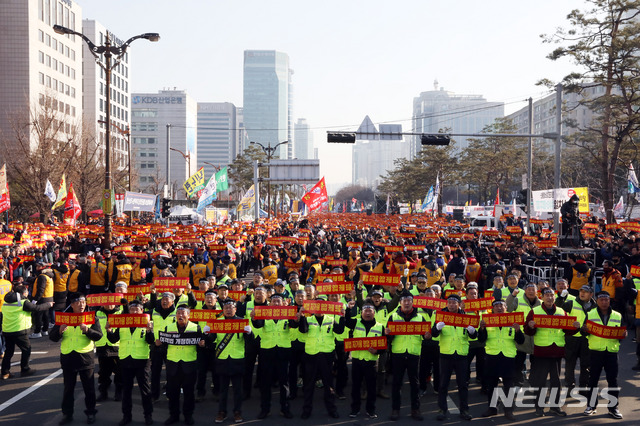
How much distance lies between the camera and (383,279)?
1100 centimetres

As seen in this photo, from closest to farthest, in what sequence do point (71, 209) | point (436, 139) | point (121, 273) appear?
point (121, 273), point (436, 139), point (71, 209)

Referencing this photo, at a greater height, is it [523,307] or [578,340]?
[523,307]

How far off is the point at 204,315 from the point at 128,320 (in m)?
1.04

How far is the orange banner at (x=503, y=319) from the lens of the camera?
864 cm

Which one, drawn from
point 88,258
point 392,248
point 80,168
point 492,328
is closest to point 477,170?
point 80,168

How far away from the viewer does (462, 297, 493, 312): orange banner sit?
9.26 metres

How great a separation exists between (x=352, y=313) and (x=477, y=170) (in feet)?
200

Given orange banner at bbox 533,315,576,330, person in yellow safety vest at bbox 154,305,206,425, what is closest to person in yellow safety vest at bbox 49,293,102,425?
person in yellow safety vest at bbox 154,305,206,425

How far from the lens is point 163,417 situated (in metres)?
8.90

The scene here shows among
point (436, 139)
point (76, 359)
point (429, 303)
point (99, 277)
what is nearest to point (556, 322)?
point (429, 303)

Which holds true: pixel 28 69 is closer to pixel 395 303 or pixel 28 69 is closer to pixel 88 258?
pixel 88 258

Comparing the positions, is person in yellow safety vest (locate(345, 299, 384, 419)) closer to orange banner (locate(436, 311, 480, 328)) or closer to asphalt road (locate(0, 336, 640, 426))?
asphalt road (locate(0, 336, 640, 426))

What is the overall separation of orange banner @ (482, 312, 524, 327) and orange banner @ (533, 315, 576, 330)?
14.9 inches

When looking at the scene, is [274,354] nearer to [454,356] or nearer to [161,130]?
[454,356]
